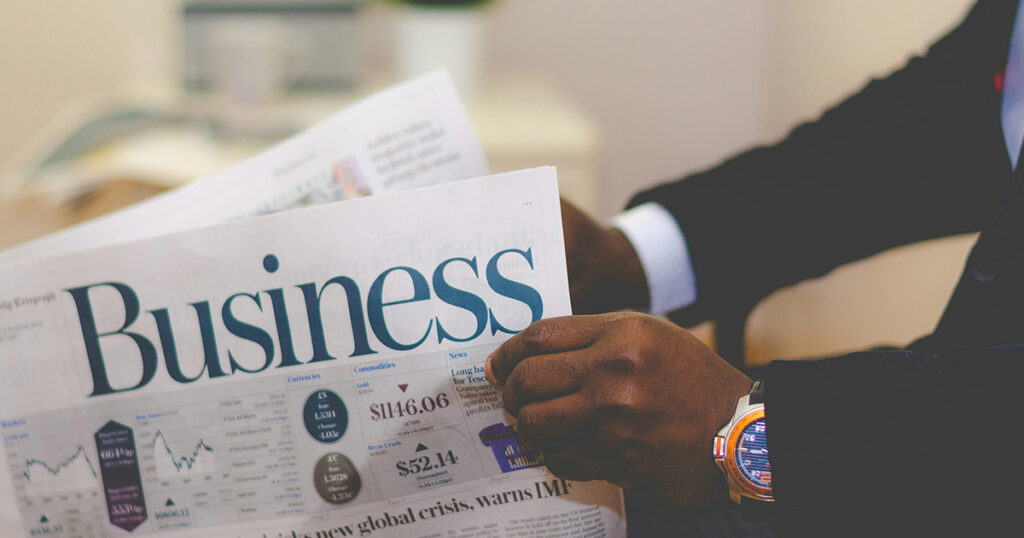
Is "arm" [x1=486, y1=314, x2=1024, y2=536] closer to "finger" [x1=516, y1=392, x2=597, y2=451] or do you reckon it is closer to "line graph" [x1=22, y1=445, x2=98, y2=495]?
→ "finger" [x1=516, y1=392, x2=597, y2=451]

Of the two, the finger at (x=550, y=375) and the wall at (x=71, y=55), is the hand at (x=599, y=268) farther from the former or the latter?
the wall at (x=71, y=55)

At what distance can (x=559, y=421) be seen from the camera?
1.27ft

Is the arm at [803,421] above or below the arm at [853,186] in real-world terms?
below

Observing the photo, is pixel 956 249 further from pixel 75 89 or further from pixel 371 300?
pixel 75 89

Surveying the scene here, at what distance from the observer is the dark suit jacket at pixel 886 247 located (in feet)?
1.20

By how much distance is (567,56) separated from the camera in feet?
5.67

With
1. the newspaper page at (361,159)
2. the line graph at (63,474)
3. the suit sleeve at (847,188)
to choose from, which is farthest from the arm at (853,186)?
the line graph at (63,474)

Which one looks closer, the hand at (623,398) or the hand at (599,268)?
the hand at (623,398)

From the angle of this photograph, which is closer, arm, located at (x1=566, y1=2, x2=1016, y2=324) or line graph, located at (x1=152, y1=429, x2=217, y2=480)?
line graph, located at (x1=152, y1=429, x2=217, y2=480)

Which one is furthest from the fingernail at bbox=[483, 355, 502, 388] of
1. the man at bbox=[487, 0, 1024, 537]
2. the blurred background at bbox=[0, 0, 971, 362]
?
the blurred background at bbox=[0, 0, 971, 362]

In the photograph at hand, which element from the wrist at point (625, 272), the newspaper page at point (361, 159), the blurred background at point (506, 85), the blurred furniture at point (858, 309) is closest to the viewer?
the newspaper page at point (361, 159)

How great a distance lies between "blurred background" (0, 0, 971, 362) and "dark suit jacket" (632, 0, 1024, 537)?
0.40 metres

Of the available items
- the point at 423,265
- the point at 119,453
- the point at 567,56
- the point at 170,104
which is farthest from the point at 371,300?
the point at 567,56

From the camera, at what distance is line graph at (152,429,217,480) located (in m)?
0.45
